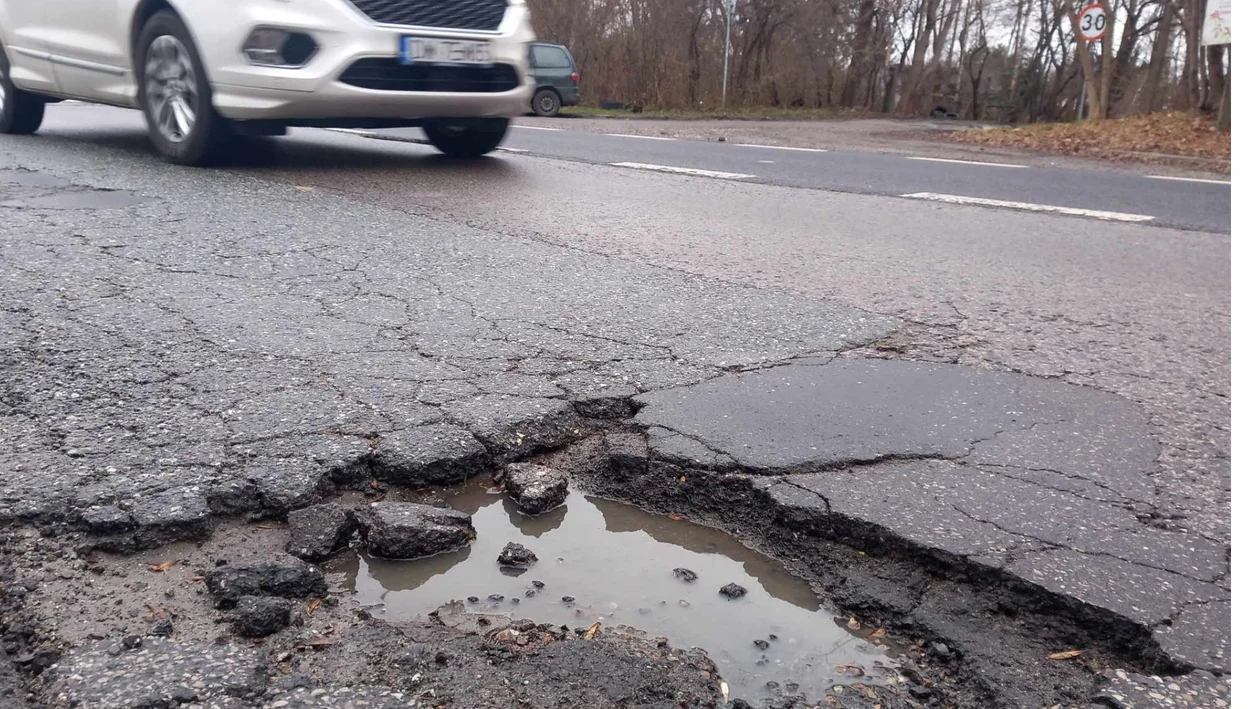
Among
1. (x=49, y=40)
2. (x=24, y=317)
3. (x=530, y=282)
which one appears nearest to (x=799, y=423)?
(x=530, y=282)

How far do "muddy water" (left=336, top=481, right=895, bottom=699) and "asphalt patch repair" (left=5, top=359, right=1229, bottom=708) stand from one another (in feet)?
0.10

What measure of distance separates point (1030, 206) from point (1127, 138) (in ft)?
26.9

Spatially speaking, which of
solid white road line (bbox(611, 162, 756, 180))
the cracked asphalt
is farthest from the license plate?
solid white road line (bbox(611, 162, 756, 180))

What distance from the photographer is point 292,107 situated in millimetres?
6129

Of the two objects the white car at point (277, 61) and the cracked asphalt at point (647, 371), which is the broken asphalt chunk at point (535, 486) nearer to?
the cracked asphalt at point (647, 371)

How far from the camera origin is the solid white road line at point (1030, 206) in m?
6.55

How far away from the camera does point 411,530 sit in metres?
2.16

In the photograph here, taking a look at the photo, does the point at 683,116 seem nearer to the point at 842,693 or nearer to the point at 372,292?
the point at 372,292

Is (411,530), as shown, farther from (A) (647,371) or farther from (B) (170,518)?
(A) (647,371)

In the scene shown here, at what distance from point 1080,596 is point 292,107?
5494 millimetres

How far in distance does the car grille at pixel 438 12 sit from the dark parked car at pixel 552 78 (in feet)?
42.5

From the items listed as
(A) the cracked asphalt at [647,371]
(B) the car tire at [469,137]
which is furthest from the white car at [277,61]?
(A) the cracked asphalt at [647,371]

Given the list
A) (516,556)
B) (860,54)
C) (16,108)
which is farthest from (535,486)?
(860,54)

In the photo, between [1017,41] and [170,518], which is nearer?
[170,518]
